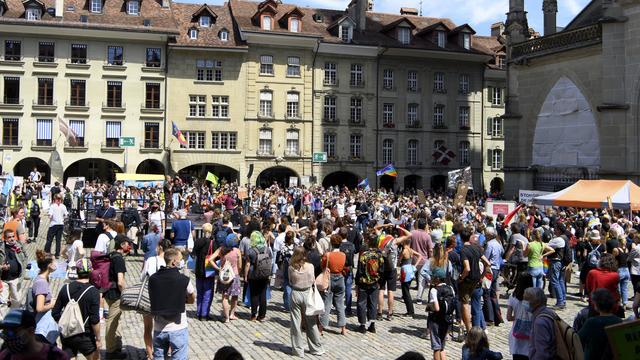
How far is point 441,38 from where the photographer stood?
51719mm

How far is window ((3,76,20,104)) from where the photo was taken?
140 feet

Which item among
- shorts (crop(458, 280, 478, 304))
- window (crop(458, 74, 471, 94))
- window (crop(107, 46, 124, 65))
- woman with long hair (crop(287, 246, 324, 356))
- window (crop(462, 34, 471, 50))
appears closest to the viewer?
woman with long hair (crop(287, 246, 324, 356))

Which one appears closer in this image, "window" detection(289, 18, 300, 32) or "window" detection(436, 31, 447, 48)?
"window" detection(289, 18, 300, 32)

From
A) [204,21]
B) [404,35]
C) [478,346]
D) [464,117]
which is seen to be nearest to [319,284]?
[478,346]

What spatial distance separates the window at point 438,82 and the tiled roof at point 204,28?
1482 cm

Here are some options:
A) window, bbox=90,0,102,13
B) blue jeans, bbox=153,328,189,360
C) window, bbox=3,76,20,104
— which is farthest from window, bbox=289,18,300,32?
blue jeans, bbox=153,328,189,360

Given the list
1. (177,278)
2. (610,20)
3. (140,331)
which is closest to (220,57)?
(610,20)

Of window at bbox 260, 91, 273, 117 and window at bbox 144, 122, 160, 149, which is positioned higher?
window at bbox 260, 91, 273, 117

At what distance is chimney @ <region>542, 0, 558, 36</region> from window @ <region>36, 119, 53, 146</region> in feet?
103

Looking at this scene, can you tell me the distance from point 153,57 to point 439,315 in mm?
38127

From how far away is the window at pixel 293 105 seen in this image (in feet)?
156

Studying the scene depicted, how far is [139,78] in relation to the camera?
44.3 meters

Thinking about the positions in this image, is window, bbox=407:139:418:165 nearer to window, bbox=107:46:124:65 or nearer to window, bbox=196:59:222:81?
window, bbox=196:59:222:81

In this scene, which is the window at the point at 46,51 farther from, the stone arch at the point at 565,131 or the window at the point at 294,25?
the stone arch at the point at 565,131
